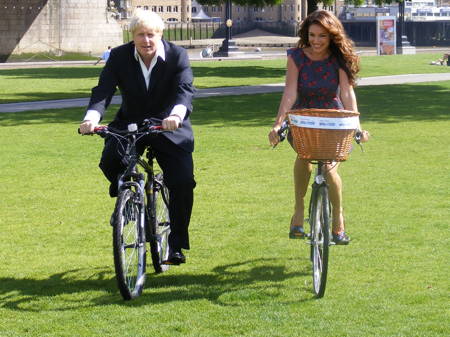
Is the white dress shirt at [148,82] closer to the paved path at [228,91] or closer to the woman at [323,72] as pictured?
the woman at [323,72]

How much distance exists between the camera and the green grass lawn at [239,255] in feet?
20.2

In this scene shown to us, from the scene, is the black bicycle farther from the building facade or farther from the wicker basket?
the building facade

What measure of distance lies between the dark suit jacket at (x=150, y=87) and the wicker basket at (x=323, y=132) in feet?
2.52

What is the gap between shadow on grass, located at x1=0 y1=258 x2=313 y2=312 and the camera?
662 cm

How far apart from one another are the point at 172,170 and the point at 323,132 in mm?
1101

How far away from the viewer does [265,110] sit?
23.3m

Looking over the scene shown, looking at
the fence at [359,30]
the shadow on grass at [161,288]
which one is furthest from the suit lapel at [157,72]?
the fence at [359,30]

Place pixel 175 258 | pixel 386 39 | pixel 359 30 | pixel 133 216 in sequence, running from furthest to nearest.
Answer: pixel 359 30, pixel 386 39, pixel 175 258, pixel 133 216

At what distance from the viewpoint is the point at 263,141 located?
16797 mm

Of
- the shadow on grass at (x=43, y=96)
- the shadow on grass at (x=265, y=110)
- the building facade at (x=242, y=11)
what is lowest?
the shadow on grass at (x=265, y=110)

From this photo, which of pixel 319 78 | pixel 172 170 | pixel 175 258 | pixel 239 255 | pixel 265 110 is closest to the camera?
pixel 172 170

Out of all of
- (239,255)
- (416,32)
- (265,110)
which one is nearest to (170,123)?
(239,255)

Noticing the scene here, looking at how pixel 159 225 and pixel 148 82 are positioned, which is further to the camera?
pixel 159 225

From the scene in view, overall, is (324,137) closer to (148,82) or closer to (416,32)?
(148,82)
